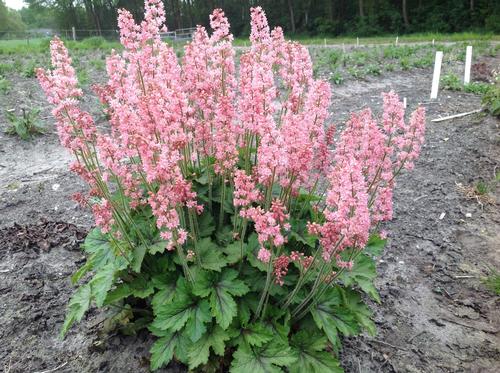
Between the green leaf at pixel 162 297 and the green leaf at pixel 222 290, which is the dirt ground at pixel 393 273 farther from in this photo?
the green leaf at pixel 222 290

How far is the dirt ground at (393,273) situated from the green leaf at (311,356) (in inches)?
27.7

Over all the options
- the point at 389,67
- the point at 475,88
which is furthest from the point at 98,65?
the point at 475,88

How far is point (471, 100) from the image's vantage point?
436 inches

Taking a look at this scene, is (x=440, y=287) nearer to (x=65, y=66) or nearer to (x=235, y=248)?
(x=235, y=248)

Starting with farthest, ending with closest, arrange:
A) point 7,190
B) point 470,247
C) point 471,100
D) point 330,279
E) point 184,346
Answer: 1. point 471,100
2. point 7,190
3. point 470,247
4. point 184,346
5. point 330,279

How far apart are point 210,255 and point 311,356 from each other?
106cm

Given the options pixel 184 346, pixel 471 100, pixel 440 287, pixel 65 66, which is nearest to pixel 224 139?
pixel 65 66

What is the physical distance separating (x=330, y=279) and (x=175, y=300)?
44.1 inches

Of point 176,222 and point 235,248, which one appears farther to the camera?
point 235,248

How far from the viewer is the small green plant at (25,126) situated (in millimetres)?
8516

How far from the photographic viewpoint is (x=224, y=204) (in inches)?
144

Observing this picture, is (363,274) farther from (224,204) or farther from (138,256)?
(138,256)

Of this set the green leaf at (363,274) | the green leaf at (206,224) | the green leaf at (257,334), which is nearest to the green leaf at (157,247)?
the green leaf at (206,224)

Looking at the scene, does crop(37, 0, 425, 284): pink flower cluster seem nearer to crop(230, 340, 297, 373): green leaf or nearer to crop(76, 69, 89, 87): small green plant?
crop(230, 340, 297, 373): green leaf
